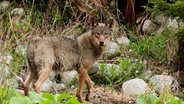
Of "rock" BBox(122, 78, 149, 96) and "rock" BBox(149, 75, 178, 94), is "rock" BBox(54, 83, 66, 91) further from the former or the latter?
"rock" BBox(149, 75, 178, 94)

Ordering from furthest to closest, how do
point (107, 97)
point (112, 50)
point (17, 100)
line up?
point (112, 50) → point (107, 97) → point (17, 100)

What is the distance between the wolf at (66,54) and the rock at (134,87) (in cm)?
78

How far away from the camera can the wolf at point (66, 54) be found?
795 cm

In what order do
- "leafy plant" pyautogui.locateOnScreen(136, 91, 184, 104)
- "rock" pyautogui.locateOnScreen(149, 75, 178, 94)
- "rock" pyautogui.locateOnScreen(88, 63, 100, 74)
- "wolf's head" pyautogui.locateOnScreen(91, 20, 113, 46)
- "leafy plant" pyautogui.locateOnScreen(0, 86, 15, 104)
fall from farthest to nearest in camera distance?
"rock" pyautogui.locateOnScreen(88, 63, 100, 74)
"rock" pyautogui.locateOnScreen(149, 75, 178, 94)
"wolf's head" pyautogui.locateOnScreen(91, 20, 113, 46)
"leafy plant" pyautogui.locateOnScreen(136, 91, 184, 104)
"leafy plant" pyautogui.locateOnScreen(0, 86, 15, 104)

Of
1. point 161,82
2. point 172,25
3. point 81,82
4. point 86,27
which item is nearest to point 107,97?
point 81,82

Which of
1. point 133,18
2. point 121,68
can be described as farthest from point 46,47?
point 133,18

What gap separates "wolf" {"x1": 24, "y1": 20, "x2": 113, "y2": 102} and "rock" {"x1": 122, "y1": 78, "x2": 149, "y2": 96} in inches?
30.9

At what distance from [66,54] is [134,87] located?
1416 millimetres

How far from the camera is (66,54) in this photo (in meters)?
8.35

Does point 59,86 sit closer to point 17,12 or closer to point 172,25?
point 17,12

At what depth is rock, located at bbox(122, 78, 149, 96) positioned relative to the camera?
8992 mm

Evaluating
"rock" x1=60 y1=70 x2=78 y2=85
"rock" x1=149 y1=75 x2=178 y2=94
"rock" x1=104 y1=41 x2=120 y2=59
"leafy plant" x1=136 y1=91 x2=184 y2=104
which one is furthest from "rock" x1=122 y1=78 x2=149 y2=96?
"leafy plant" x1=136 y1=91 x2=184 y2=104

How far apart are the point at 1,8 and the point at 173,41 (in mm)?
3555

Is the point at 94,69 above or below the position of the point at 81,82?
below
